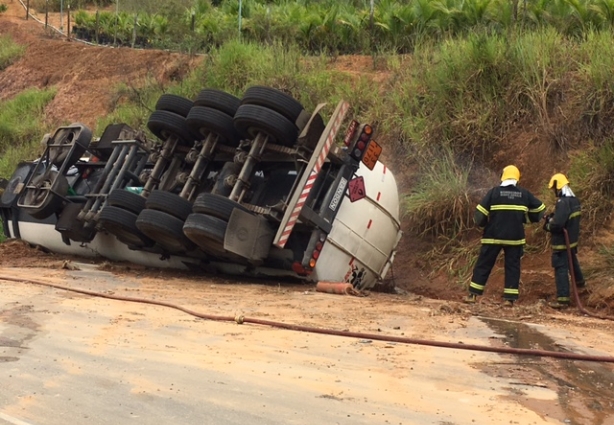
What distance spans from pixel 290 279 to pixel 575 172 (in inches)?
163

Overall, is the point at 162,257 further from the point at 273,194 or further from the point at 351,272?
the point at 351,272

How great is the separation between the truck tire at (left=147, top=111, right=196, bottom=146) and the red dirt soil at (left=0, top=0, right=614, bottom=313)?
2.95m

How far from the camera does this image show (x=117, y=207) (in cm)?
997

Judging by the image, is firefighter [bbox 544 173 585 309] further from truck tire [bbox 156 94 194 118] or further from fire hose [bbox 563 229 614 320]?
truck tire [bbox 156 94 194 118]

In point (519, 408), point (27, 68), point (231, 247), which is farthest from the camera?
point (27, 68)

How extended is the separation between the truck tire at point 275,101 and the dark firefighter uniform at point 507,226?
7.87 feet

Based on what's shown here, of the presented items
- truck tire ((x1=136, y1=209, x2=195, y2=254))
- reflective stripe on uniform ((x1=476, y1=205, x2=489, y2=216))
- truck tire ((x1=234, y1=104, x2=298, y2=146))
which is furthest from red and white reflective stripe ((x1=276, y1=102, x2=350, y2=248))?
reflective stripe on uniform ((x1=476, y1=205, x2=489, y2=216))

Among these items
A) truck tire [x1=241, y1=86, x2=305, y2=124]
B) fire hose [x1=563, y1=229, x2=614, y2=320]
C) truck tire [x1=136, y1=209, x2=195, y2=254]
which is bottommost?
truck tire [x1=136, y1=209, x2=195, y2=254]

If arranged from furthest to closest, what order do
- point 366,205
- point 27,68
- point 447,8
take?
point 27,68 → point 447,8 → point 366,205

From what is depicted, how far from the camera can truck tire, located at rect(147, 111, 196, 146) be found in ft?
33.4

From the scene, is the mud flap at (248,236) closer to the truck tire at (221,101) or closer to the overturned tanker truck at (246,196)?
the overturned tanker truck at (246,196)

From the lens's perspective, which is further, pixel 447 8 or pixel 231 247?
pixel 447 8

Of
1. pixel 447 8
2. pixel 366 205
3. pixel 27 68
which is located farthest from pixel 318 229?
pixel 27 68

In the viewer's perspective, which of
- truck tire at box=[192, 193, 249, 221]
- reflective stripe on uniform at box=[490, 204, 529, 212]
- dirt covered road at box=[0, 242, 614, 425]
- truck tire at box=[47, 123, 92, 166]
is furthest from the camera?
truck tire at box=[47, 123, 92, 166]
